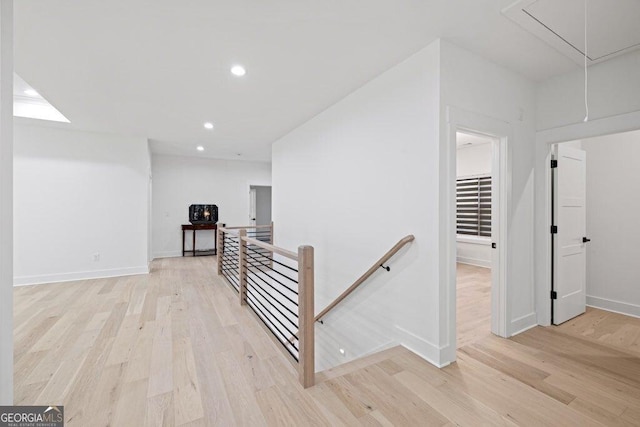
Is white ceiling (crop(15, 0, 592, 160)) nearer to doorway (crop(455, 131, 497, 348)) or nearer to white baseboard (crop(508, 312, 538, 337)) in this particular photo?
white baseboard (crop(508, 312, 538, 337))

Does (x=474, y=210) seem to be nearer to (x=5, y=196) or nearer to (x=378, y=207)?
(x=378, y=207)

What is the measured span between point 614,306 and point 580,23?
3.23m

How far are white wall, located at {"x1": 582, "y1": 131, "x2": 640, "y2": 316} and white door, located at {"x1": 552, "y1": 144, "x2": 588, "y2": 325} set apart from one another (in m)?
0.41

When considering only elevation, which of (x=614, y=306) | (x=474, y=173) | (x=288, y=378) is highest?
(x=474, y=173)

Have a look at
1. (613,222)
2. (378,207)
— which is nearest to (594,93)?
(613,222)

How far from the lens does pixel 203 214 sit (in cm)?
746

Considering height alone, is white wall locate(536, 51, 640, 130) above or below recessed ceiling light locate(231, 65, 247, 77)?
below

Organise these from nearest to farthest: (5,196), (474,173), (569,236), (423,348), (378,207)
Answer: (5,196) → (423,348) → (378,207) → (569,236) → (474,173)

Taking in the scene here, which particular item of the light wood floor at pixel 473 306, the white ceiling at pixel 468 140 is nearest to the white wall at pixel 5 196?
the light wood floor at pixel 473 306

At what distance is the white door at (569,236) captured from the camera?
9.53 ft

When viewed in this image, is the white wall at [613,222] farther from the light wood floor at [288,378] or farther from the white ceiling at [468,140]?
the white ceiling at [468,140]

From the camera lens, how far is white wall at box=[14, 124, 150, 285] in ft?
15.0

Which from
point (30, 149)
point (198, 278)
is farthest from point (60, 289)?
point (30, 149)

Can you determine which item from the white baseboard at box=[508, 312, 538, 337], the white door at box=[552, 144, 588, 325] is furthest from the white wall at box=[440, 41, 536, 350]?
the white door at box=[552, 144, 588, 325]
